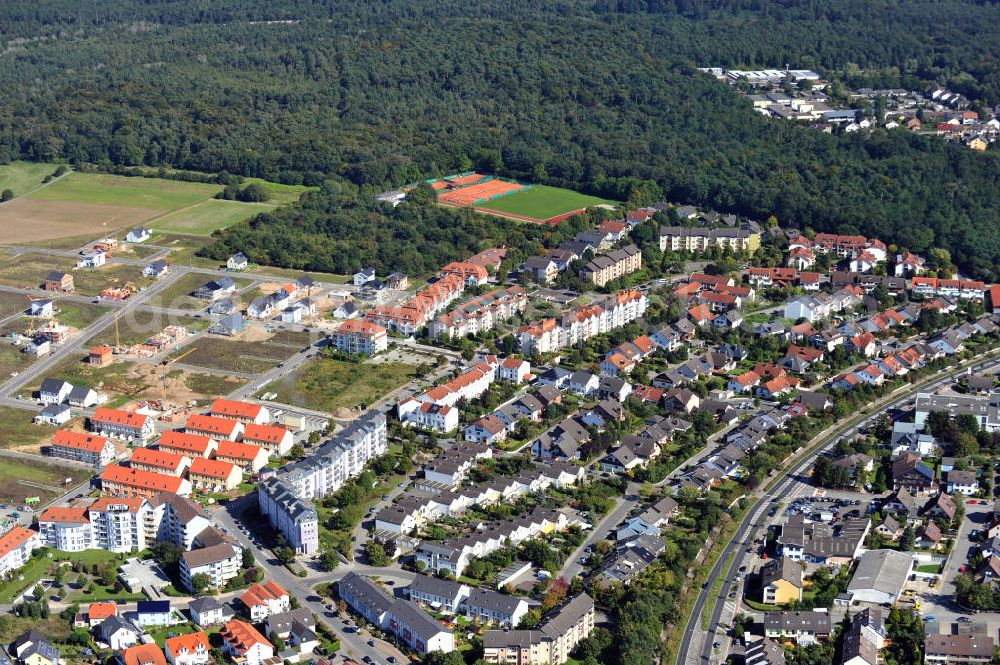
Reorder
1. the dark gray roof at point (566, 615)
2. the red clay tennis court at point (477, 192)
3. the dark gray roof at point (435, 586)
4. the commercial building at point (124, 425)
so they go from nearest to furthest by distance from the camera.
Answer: the dark gray roof at point (566, 615)
the dark gray roof at point (435, 586)
the commercial building at point (124, 425)
the red clay tennis court at point (477, 192)

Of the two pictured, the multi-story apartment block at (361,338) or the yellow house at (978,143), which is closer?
the multi-story apartment block at (361,338)

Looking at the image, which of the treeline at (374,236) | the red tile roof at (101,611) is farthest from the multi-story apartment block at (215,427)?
the treeline at (374,236)

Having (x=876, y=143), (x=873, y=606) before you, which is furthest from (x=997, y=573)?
(x=876, y=143)

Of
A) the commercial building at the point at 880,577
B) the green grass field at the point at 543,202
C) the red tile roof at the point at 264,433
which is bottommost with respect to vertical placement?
the commercial building at the point at 880,577

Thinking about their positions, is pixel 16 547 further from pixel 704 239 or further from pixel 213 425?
pixel 704 239

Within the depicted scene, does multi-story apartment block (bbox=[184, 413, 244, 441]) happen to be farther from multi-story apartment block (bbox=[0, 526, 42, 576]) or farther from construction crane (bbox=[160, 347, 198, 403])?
multi-story apartment block (bbox=[0, 526, 42, 576])

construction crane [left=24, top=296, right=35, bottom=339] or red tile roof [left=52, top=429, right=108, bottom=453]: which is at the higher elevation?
red tile roof [left=52, top=429, right=108, bottom=453]

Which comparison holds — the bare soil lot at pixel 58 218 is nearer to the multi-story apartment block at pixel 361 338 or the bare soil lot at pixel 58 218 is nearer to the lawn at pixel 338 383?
the multi-story apartment block at pixel 361 338

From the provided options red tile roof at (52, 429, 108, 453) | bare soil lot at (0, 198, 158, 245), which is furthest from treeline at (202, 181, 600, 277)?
red tile roof at (52, 429, 108, 453)
